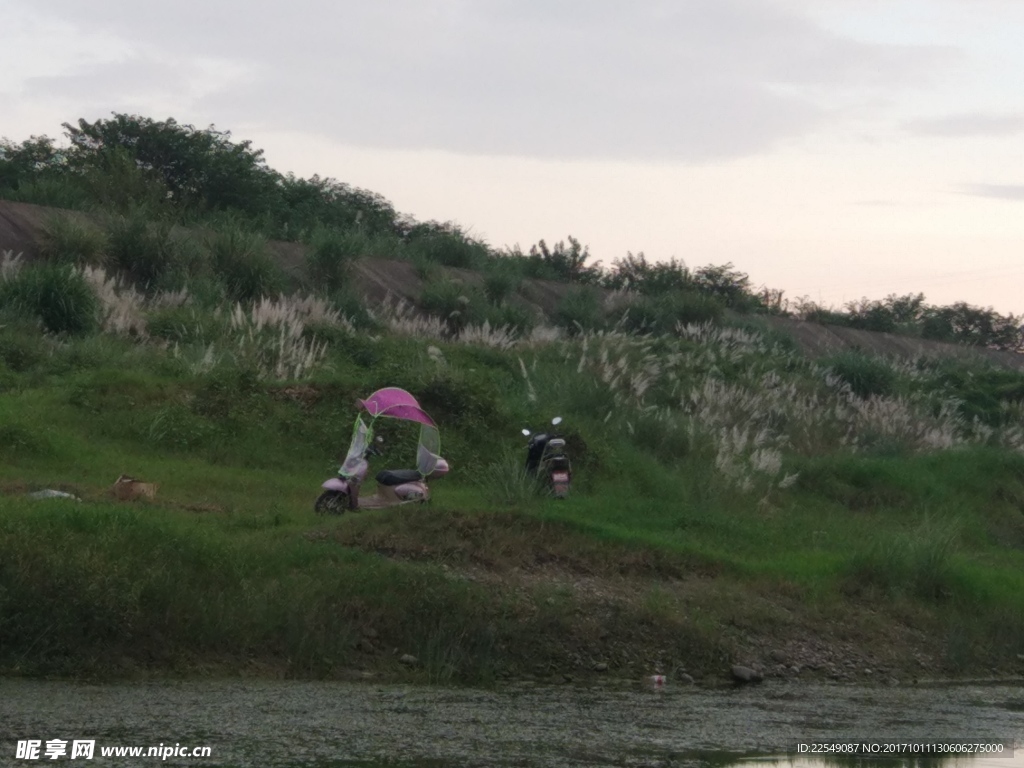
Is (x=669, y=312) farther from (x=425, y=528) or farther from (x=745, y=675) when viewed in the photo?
(x=745, y=675)

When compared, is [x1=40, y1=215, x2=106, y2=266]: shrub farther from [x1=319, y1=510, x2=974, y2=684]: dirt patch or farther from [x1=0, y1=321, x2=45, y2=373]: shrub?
[x1=319, y1=510, x2=974, y2=684]: dirt patch

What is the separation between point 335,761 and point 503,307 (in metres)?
22.9

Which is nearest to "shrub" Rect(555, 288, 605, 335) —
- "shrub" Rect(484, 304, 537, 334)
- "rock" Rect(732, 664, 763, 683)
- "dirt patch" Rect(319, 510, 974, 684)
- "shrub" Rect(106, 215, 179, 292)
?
"shrub" Rect(484, 304, 537, 334)

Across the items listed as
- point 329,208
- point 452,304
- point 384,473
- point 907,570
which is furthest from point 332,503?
point 329,208

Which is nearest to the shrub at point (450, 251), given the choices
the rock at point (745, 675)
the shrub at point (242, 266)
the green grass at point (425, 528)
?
the shrub at point (242, 266)

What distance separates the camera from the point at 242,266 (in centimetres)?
2430

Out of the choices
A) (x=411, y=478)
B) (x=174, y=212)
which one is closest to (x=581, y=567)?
(x=411, y=478)

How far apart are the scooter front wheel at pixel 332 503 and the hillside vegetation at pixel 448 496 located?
0.23 meters

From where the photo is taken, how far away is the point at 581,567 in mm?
11820

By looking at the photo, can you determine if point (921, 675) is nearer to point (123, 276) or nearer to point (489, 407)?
point (489, 407)

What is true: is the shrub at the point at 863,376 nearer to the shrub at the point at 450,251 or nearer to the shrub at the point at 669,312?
the shrub at the point at 669,312

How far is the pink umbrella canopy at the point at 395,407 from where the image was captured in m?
12.9

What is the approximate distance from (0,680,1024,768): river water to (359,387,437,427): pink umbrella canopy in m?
3.98

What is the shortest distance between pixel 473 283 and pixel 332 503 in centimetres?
1957
